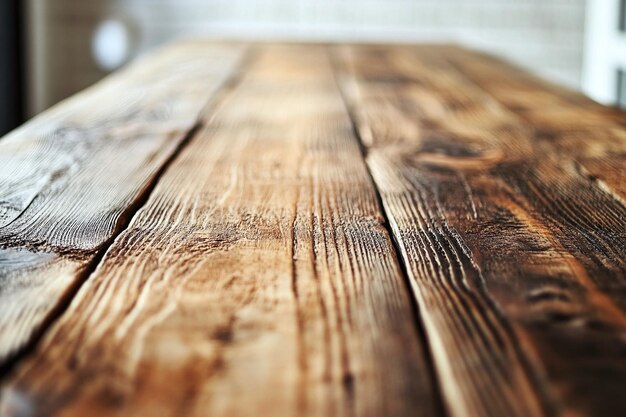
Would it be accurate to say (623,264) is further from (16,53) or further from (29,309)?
(16,53)

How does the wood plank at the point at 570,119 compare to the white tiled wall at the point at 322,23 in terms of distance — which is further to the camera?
the white tiled wall at the point at 322,23

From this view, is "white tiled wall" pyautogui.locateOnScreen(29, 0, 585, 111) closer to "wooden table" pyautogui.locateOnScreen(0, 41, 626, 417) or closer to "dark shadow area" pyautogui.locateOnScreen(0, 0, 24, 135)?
"dark shadow area" pyautogui.locateOnScreen(0, 0, 24, 135)

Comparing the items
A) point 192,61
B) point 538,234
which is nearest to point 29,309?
point 538,234

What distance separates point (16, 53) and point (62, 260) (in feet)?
9.80

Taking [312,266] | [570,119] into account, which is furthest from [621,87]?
[312,266]

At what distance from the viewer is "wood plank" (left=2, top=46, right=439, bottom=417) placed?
0.35 m

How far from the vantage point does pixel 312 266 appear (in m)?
0.51

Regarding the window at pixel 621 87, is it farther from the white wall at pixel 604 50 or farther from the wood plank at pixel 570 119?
the wood plank at pixel 570 119

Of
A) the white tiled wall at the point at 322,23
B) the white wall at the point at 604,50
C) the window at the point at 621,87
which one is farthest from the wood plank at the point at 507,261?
the white tiled wall at the point at 322,23

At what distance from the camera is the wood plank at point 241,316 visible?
1.14ft

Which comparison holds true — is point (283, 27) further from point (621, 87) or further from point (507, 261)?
point (507, 261)

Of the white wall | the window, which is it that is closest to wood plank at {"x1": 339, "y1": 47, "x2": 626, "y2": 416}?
the window

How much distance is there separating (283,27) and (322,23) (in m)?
0.17

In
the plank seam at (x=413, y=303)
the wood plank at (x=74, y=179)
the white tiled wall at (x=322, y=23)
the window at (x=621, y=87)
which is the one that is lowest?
the window at (x=621, y=87)
